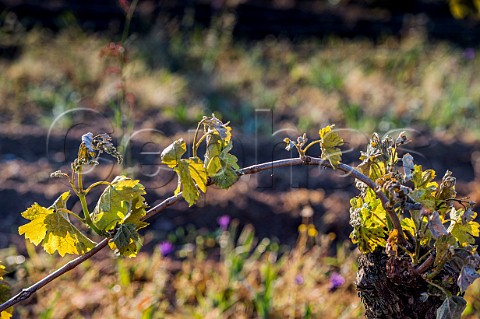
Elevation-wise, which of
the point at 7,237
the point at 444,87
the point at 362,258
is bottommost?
the point at 444,87

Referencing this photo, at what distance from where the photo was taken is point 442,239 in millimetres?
1428

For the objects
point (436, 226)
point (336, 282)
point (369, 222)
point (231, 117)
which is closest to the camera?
point (436, 226)

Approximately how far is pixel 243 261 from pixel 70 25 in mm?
6422

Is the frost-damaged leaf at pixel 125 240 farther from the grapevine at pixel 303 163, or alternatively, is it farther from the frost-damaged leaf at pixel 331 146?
the frost-damaged leaf at pixel 331 146

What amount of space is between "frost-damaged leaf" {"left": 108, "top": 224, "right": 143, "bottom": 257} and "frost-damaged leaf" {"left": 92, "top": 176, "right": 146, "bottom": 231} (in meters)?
0.03

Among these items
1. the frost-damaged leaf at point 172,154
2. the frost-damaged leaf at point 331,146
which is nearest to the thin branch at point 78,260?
the frost-damaged leaf at point 172,154

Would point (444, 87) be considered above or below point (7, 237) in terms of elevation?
below

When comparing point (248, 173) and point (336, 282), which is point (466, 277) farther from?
point (336, 282)

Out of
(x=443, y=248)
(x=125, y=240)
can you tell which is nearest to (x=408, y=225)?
(x=443, y=248)

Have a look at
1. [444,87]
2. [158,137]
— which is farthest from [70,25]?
[444,87]

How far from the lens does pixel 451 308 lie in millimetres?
1483

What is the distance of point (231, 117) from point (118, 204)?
4.74 meters

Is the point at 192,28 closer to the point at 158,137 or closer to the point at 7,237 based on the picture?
the point at 158,137

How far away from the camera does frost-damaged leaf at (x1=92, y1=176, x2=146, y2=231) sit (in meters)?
1.51
